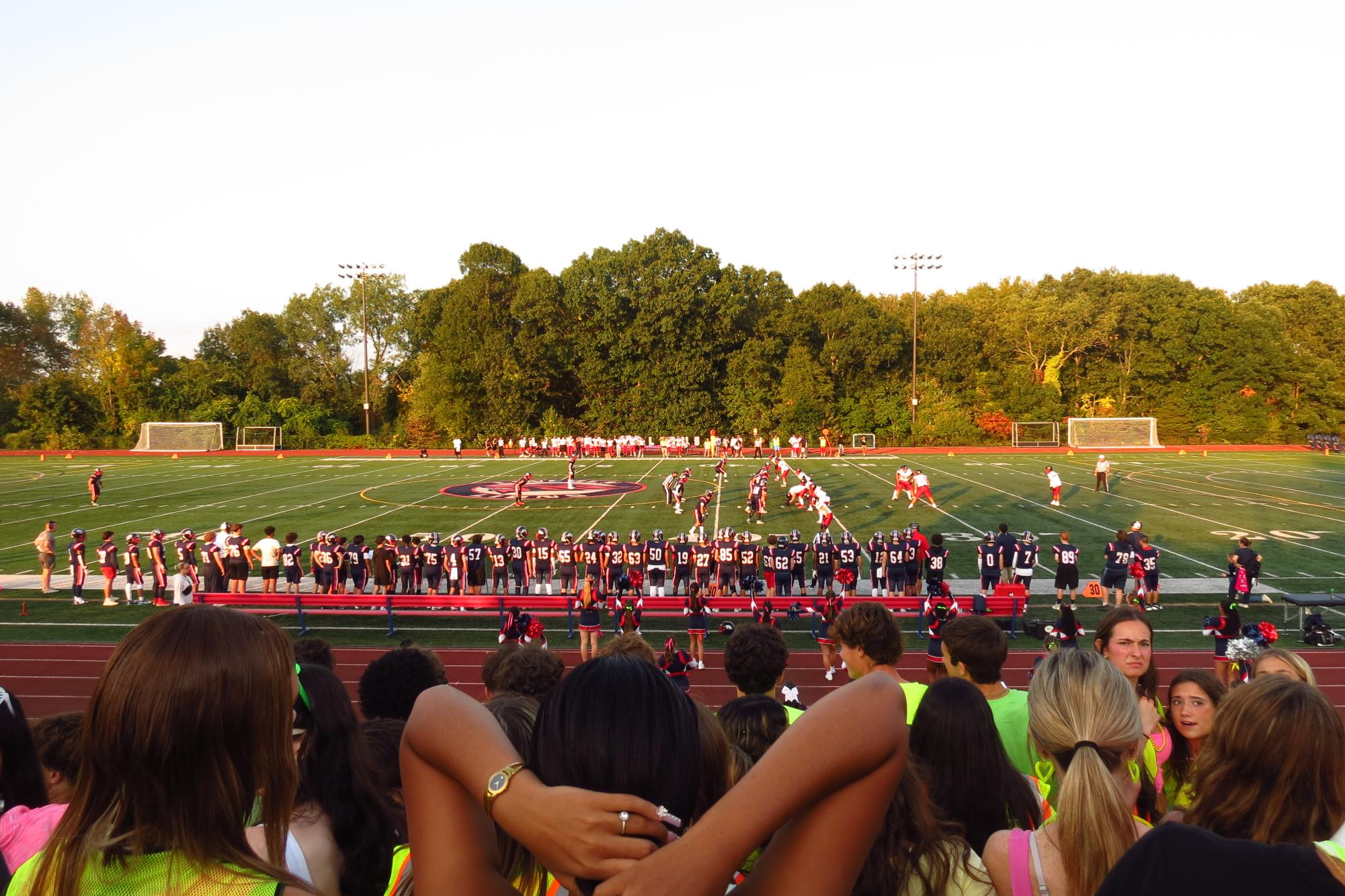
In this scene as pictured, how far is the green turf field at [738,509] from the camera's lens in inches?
675

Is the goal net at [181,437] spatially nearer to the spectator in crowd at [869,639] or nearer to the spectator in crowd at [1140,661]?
the spectator in crowd at [869,639]

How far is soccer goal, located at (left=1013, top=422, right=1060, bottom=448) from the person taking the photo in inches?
2132

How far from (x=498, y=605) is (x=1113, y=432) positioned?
159 feet

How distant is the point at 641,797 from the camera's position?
134 cm

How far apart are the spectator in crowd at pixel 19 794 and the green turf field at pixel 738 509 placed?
11.3 meters

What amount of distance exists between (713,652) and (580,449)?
36.3 metres

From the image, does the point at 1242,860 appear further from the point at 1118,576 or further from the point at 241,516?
the point at 241,516

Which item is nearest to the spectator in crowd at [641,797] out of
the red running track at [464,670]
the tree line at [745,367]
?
the red running track at [464,670]

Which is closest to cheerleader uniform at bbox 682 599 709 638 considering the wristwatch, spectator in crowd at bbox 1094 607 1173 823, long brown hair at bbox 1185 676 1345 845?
spectator in crowd at bbox 1094 607 1173 823

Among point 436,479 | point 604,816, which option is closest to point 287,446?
point 436,479

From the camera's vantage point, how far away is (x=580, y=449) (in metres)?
49.4

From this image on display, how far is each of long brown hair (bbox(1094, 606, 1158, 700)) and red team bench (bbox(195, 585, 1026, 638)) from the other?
9083mm

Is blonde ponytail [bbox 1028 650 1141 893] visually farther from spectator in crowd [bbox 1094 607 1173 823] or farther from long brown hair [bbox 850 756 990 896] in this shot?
spectator in crowd [bbox 1094 607 1173 823]

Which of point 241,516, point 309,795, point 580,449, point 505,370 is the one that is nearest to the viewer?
point 309,795
